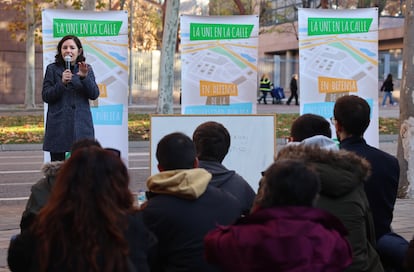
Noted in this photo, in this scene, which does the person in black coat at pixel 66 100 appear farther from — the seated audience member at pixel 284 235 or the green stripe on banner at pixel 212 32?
the seated audience member at pixel 284 235

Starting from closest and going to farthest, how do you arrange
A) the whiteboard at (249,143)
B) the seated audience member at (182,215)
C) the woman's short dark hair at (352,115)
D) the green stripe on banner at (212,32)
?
the seated audience member at (182,215) < the woman's short dark hair at (352,115) < the whiteboard at (249,143) < the green stripe on banner at (212,32)

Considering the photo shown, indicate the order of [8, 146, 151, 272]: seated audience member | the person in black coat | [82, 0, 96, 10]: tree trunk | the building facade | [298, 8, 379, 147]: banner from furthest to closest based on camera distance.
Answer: the building facade
[82, 0, 96, 10]: tree trunk
[298, 8, 379, 147]: banner
the person in black coat
[8, 146, 151, 272]: seated audience member

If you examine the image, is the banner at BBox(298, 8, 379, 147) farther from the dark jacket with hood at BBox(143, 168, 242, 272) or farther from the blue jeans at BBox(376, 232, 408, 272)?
the dark jacket with hood at BBox(143, 168, 242, 272)

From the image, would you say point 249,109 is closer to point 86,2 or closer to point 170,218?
point 170,218

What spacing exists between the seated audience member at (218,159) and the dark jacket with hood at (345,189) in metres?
0.54

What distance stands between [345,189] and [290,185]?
0.92m

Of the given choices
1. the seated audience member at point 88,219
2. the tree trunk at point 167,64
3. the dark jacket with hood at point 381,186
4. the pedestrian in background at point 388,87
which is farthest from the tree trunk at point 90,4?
the pedestrian in background at point 388,87

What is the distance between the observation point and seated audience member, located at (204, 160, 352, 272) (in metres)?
3.69

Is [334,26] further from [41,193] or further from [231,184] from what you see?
[41,193]

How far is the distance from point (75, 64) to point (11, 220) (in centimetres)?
262

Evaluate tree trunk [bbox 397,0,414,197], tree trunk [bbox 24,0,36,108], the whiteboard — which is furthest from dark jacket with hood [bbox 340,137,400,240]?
tree trunk [bbox 24,0,36,108]

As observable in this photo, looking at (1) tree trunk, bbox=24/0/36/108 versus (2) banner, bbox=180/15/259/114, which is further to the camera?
(1) tree trunk, bbox=24/0/36/108

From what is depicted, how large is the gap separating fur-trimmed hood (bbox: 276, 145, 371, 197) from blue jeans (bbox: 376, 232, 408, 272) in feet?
3.20

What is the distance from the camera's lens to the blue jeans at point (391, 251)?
5473 mm
